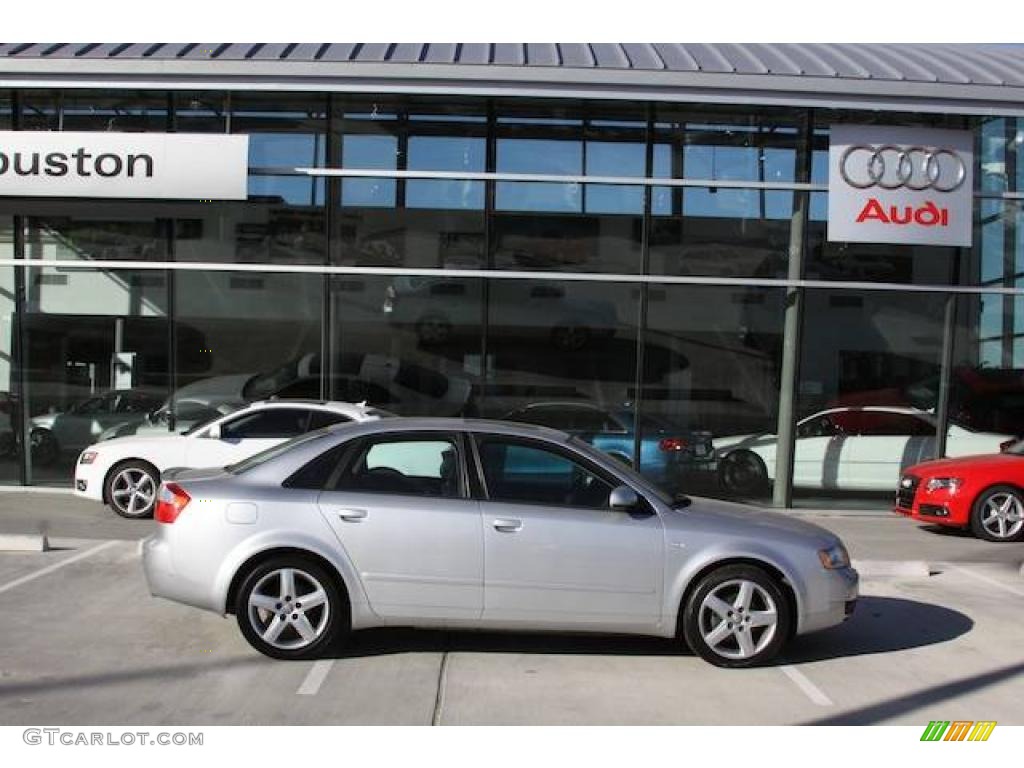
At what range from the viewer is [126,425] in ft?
43.4

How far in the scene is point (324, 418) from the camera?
1072cm

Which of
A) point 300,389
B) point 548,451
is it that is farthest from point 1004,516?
point 300,389

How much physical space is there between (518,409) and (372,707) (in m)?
8.34

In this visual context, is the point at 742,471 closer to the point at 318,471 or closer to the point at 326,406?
the point at 326,406

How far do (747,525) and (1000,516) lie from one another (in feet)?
21.2

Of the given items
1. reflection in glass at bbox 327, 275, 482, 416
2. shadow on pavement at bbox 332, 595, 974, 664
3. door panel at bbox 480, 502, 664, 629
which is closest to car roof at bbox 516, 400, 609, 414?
reflection in glass at bbox 327, 275, 482, 416

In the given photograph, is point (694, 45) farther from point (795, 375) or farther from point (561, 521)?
A: point (561, 521)

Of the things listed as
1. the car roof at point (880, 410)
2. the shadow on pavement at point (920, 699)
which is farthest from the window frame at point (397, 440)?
the car roof at point (880, 410)

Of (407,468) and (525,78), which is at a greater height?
(525,78)

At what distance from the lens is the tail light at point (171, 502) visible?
5727 millimetres

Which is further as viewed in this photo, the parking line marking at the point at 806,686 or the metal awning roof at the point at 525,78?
the metal awning roof at the point at 525,78

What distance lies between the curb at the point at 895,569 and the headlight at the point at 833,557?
2744 millimetres

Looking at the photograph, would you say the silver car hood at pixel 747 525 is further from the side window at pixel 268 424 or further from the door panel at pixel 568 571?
the side window at pixel 268 424

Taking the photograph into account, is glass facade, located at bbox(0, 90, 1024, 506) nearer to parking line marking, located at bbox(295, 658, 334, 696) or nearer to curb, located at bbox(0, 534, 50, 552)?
curb, located at bbox(0, 534, 50, 552)
